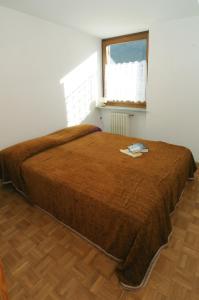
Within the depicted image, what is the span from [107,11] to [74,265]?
113 inches

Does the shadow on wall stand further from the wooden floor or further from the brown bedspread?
the wooden floor

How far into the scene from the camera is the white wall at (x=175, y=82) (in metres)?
2.66

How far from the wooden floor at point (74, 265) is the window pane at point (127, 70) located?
2409 millimetres

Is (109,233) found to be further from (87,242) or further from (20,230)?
(20,230)

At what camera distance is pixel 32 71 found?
8.47 ft

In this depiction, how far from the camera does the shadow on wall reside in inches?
127

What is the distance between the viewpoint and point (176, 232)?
173cm

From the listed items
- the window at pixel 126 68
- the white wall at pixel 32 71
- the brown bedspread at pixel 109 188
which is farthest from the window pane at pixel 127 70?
the brown bedspread at pixel 109 188

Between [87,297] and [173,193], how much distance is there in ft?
3.58

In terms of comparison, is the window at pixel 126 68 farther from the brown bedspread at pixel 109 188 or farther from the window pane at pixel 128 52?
the brown bedspread at pixel 109 188

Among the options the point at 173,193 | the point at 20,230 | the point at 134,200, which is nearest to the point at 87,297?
the point at 134,200

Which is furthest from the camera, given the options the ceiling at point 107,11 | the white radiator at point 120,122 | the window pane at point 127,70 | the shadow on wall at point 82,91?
the white radiator at point 120,122

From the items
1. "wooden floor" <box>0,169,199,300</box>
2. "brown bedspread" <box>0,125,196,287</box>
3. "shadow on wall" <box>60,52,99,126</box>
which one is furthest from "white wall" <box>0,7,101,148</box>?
"wooden floor" <box>0,169,199,300</box>

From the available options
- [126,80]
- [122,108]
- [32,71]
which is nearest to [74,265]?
[32,71]
